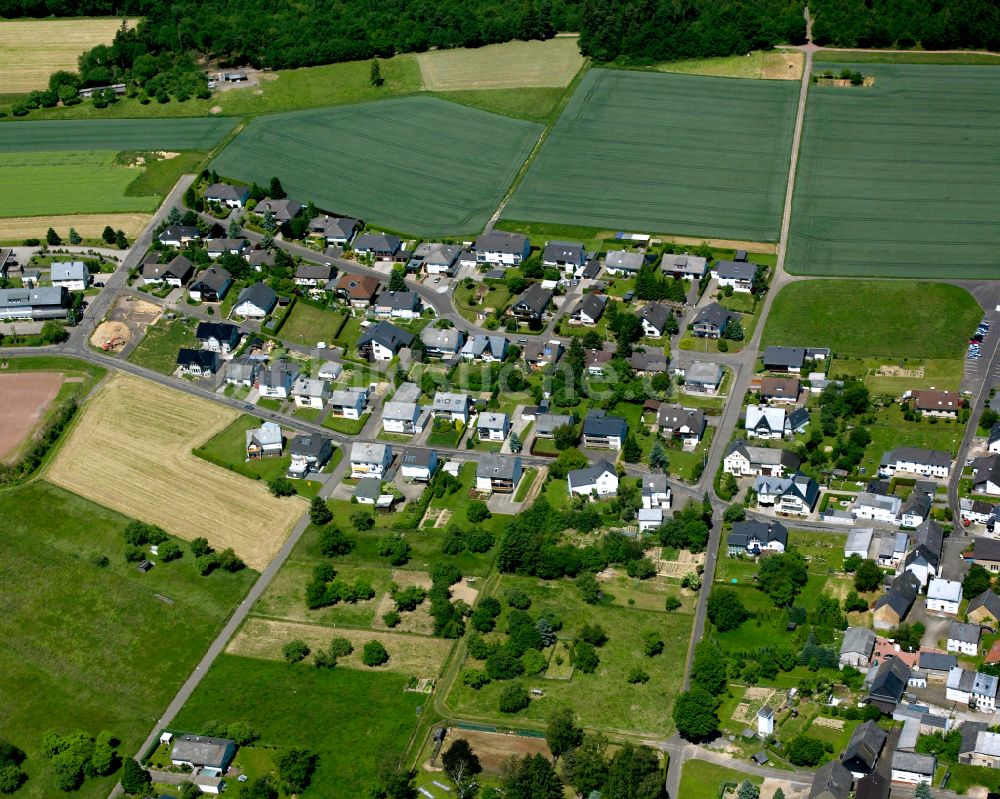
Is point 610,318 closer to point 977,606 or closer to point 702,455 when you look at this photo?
point 702,455

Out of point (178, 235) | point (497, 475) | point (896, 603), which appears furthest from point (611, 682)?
point (178, 235)

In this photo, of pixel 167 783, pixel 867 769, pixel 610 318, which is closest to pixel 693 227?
pixel 610 318

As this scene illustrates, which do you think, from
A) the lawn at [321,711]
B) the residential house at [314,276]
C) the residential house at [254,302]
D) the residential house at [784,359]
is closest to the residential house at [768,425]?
the residential house at [784,359]

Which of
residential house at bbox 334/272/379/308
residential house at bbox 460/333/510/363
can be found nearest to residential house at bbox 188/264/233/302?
residential house at bbox 334/272/379/308

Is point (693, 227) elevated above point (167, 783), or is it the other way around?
point (693, 227)

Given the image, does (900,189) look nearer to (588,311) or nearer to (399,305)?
(588,311)

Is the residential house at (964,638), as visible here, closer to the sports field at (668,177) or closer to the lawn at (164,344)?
the sports field at (668,177)

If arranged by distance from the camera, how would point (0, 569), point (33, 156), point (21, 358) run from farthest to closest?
point (33, 156), point (21, 358), point (0, 569)
